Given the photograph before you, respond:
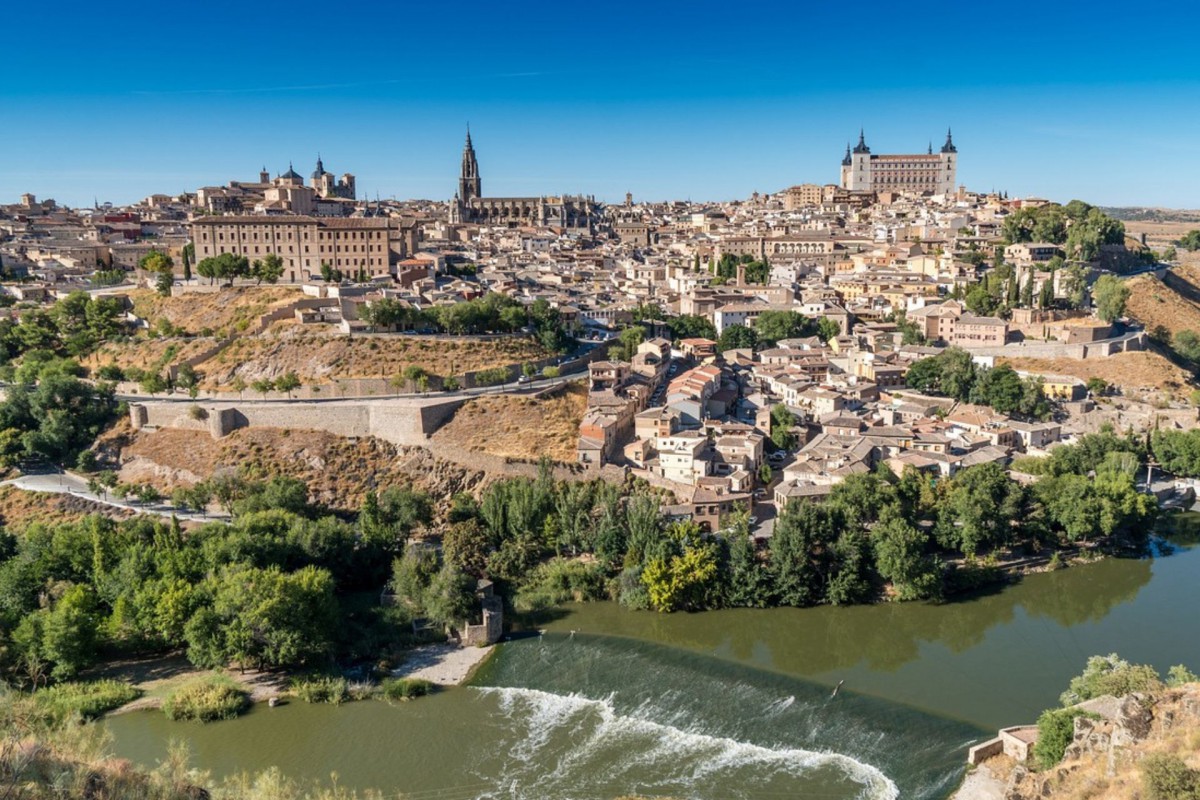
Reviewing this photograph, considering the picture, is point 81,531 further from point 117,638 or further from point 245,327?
point 245,327

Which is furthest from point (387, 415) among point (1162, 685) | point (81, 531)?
point (1162, 685)

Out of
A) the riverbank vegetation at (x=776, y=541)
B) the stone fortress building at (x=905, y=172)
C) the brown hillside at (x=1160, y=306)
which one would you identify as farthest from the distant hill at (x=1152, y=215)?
the riverbank vegetation at (x=776, y=541)

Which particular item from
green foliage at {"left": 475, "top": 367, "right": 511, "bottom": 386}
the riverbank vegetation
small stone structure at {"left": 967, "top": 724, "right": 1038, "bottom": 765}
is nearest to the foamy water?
small stone structure at {"left": 967, "top": 724, "right": 1038, "bottom": 765}

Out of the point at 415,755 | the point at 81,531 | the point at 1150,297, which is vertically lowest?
the point at 415,755

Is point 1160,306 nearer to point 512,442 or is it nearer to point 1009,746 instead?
point 512,442

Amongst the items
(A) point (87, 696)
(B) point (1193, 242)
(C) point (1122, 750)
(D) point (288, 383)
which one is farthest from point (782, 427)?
(B) point (1193, 242)

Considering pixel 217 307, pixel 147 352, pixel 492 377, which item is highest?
pixel 217 307

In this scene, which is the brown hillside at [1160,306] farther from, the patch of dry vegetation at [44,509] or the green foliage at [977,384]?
the patch of dry vegetation at [44,509]
